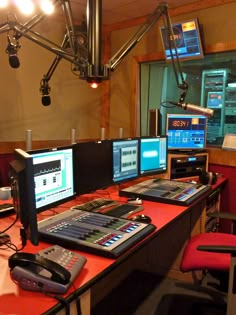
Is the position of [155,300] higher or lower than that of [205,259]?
lower

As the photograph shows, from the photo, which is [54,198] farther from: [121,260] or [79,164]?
[121,260]

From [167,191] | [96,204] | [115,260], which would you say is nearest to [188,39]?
[167,191]

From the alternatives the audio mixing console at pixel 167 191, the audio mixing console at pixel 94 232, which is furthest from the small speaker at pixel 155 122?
the audio mixing console at pixel 94 232

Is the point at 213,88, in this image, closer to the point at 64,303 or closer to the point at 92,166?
the point at 92,166

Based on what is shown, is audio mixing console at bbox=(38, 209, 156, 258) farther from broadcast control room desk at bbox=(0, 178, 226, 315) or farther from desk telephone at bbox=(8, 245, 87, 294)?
desk telephone at bbox=(8, 245, 87, 294)

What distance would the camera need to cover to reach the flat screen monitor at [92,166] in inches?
78.6

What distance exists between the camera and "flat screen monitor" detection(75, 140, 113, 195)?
6.55 ft

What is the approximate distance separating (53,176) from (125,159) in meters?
0.84

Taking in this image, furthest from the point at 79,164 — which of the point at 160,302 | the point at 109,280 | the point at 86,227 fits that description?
the point at 160,302

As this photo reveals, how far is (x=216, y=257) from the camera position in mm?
1887

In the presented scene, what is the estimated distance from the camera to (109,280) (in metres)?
2.50

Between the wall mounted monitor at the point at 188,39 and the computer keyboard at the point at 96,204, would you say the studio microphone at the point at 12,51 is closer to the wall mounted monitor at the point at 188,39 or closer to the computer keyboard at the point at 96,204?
the computer keyboard at the point at 96,204

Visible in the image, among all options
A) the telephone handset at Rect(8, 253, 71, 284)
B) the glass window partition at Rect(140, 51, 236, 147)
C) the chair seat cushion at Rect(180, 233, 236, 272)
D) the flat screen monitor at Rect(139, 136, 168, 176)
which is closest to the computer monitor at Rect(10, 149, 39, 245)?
the telephone handset at Rect(8, 253, 71, 284)

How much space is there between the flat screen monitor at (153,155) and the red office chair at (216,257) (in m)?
0.71
